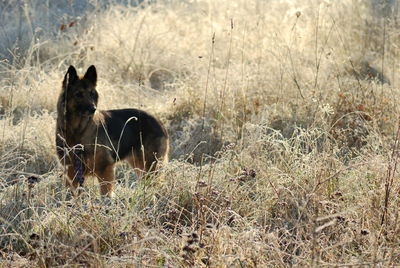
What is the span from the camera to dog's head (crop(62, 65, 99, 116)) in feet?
20.5

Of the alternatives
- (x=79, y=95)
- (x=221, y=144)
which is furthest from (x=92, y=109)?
(x=221, y=144)

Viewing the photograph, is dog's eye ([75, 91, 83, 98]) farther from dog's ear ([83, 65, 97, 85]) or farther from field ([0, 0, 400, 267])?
field ([0, 0, 400, 267])

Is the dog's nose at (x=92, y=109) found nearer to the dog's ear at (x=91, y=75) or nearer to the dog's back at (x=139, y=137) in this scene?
the dog's ear at (x=91, y=75)

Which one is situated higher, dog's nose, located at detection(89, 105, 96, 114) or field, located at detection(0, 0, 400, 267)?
dog's nose, located at detection(89, 105, 96, 114)

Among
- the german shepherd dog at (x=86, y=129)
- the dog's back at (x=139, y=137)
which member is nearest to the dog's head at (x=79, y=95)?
the german shepherd dog at (x=86, y=129)

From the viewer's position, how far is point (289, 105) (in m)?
8.15

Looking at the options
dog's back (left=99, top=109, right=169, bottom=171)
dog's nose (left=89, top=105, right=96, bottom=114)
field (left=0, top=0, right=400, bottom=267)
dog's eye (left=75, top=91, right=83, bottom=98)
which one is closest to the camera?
field (left=0, top=0, right=400, bottom=267)

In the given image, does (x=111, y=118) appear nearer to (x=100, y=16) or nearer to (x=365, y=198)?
(x=365, y=198)

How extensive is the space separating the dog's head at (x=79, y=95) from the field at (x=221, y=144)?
431 millimetres

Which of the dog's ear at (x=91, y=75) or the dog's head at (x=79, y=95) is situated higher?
the dog's ear at (x=91, y=75)

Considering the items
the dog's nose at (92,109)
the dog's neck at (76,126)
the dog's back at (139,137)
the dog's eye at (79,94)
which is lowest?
the dog's back at (139,137)

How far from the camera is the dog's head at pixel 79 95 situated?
625cm

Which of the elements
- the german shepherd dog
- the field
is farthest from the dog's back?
the field

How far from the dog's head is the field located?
0.43m
